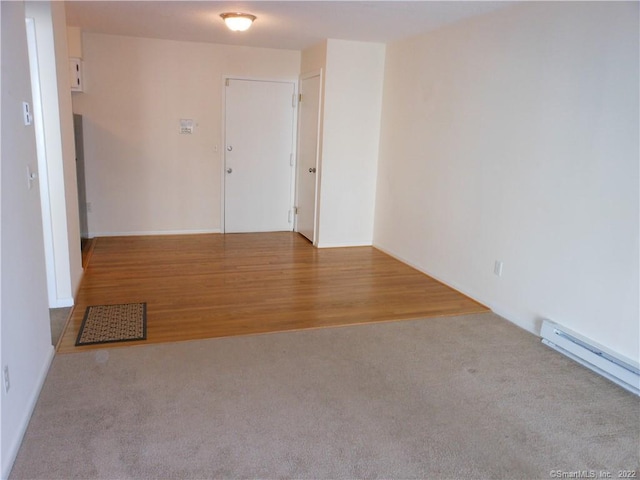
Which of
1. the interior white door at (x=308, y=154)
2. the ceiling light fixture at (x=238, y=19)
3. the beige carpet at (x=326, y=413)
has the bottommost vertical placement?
the beige carpet at (x=326, y=413)

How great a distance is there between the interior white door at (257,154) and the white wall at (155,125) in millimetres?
145

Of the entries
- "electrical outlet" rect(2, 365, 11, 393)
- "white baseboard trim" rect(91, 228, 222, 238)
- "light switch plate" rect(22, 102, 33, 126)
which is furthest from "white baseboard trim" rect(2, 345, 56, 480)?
"white baseboard trim" rect(91, 228, 222, 238)

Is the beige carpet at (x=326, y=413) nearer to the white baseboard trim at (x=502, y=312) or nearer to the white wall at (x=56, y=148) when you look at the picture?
the white baseboard trim at (x=502, y=312)

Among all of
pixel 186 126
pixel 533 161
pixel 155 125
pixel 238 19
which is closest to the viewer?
pixel 533 161

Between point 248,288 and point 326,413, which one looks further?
point 248,288

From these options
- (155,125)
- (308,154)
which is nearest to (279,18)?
(308,154)

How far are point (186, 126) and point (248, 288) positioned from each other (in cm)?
265

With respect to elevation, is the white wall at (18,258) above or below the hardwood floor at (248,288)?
above

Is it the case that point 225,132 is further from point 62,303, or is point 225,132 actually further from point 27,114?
point 27,114

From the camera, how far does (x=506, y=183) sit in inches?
140

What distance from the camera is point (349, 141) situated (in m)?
5.38

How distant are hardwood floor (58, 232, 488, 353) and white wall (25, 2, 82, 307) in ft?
0.88

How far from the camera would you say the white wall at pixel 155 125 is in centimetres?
534

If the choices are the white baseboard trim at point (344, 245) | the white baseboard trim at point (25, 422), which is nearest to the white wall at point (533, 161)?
the white baseboard trim at point (344, 245)
